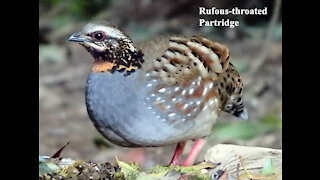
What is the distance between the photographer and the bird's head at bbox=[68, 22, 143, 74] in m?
4.43

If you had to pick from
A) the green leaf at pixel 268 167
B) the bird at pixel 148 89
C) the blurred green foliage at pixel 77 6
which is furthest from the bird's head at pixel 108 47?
the blurred green foliage at pixel 77 6

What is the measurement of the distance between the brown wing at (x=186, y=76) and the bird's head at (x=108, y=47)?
124 mm

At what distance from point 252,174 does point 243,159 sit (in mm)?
108

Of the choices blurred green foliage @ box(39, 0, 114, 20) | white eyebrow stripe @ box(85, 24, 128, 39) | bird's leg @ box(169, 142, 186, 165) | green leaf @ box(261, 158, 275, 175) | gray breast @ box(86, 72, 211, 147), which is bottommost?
green leaf @ box(261, 158, 275, 175)

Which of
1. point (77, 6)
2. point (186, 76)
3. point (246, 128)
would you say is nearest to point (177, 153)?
point (186, 76)

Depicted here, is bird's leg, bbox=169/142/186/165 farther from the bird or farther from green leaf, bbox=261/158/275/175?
green leaf, bbox=261/158/275/175

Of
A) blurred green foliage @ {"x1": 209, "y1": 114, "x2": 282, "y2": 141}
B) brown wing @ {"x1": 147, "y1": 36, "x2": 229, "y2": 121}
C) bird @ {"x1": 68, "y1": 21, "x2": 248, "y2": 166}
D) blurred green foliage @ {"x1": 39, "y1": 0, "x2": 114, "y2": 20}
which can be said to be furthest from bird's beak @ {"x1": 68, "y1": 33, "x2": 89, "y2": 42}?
blurred green foliage @ {"x1": 39, "y1": 0, "x2": 114, "y2": 20}

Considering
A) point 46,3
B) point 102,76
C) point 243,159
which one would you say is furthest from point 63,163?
point 46,3

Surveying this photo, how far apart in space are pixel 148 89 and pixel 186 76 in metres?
0.23

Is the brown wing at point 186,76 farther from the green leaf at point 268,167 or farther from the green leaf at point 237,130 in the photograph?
the green leaf at point 237,130

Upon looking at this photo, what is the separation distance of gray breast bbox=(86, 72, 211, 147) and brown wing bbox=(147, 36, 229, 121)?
68mm

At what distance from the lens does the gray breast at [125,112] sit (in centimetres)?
443

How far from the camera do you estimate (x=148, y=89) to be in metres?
4.51

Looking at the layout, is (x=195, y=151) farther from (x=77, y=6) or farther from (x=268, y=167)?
(x=77, y=6)
